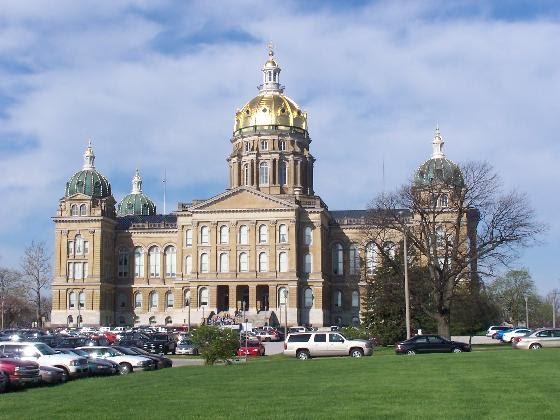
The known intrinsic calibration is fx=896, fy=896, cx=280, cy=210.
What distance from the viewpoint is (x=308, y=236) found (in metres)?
110

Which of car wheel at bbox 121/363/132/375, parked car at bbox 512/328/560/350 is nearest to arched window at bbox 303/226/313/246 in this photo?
parked car at bbox 512/328/560/350

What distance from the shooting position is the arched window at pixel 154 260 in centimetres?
12119

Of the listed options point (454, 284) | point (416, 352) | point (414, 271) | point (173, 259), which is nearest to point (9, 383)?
point (416, 352)

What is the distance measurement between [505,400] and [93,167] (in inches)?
4164

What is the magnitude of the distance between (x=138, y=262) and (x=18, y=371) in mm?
94453

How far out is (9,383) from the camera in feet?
91.4

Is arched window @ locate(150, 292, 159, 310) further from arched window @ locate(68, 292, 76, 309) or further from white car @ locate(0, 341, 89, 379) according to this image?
white car @ locate(0, 341, 89, 379)

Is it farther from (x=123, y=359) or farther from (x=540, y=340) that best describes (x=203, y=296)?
(x=123, y=359)

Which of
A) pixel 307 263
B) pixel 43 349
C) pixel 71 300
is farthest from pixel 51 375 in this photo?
pixel 71 300

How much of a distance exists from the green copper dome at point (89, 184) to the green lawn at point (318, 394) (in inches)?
3450

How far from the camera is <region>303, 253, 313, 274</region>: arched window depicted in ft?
362

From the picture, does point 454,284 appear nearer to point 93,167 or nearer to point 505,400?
point 505,400

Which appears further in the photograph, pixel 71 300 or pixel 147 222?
pixel 147 222

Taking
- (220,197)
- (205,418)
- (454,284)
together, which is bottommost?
(205,418)
